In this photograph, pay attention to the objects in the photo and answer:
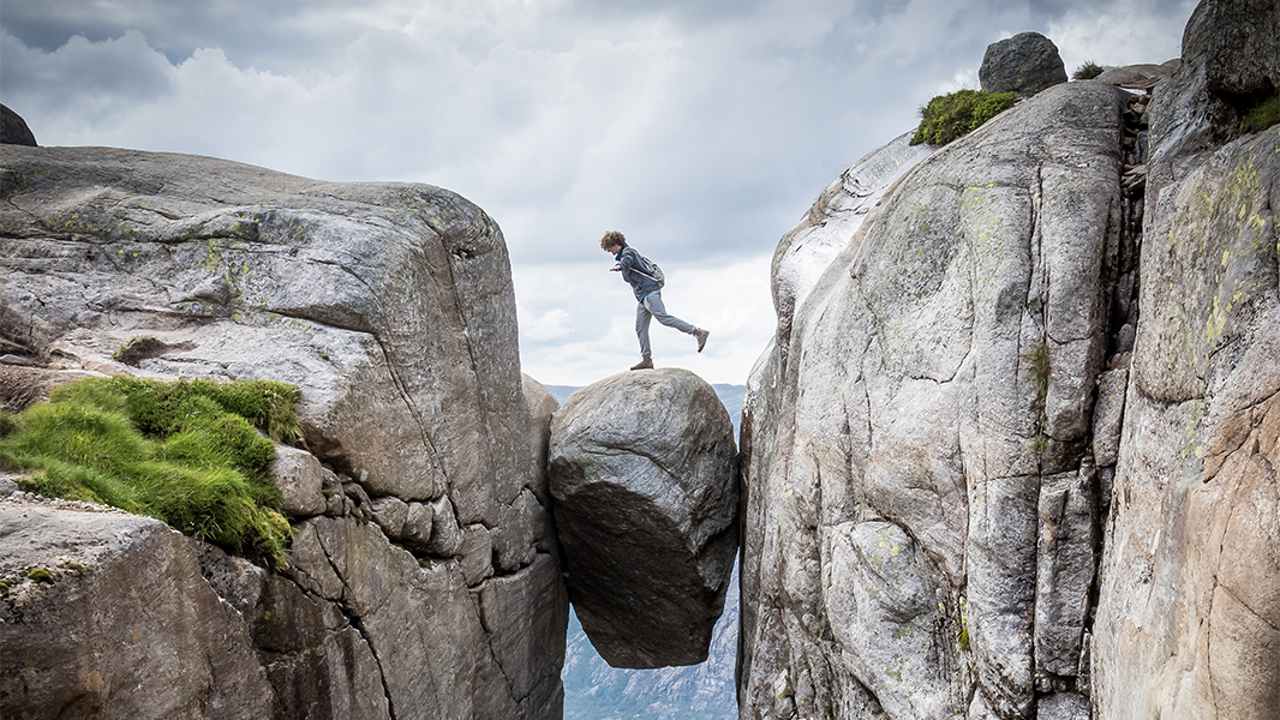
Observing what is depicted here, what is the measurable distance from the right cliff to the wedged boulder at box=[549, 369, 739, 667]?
2.55 meters

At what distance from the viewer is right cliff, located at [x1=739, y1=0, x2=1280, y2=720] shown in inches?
221

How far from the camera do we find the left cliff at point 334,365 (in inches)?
340

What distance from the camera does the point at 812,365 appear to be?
41.0 ft

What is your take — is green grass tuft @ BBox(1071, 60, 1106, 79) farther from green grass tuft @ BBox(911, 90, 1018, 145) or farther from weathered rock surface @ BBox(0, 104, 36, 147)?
weathered rock surface @ BBox(0, 104, 36, 147)

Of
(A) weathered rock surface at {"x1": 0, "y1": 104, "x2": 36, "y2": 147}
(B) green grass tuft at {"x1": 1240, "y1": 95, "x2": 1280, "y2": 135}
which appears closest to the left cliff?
(A) weathered rock surface at {"x1": 0, "y1": 104, "x2": 36, "y2": 147}

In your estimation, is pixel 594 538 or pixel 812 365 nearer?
pixel 812 365

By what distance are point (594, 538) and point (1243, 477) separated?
12.3 metres

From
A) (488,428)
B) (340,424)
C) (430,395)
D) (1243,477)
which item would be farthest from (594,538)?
(1243,477)

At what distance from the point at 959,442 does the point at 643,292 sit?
993 centimetres

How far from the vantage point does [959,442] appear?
30.4 feet

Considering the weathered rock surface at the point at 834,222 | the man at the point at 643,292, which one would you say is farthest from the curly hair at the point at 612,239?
the weathered rock surface at the point at 834,222

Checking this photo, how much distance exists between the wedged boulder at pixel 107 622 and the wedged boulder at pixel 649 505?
28.4 ft

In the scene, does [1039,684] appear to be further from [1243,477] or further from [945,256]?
[945,256]

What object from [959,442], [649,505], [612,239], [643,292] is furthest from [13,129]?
[959,442]
